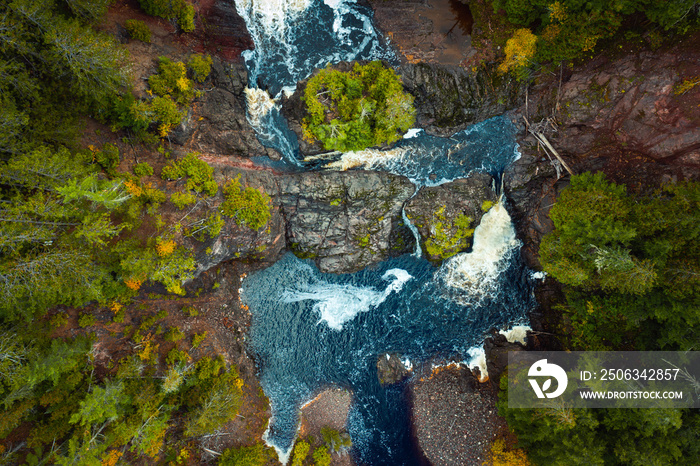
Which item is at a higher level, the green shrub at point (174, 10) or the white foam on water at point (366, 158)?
the green shrub at point (174, 10)

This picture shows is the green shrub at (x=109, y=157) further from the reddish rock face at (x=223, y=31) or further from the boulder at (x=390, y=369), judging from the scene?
the boulder at (x=390, y=369)

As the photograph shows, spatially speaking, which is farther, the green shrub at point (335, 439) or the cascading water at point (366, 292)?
the green shrub at point (335, 439)

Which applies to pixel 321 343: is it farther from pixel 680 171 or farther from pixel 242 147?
pixel 680 171

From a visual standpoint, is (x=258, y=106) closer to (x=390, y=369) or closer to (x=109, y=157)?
(x=109, y=157)

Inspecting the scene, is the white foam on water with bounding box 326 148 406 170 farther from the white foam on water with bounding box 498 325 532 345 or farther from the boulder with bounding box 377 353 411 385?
the white foam on water with bounding box 498 325 532 345

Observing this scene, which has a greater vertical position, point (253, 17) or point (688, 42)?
point (253, 17)

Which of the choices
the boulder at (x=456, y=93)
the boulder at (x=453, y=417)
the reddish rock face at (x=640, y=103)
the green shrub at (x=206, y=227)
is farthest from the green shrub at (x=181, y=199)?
the reddish rock face at (x=640, y=103)

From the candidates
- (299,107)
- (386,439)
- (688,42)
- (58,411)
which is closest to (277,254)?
(299,107)
